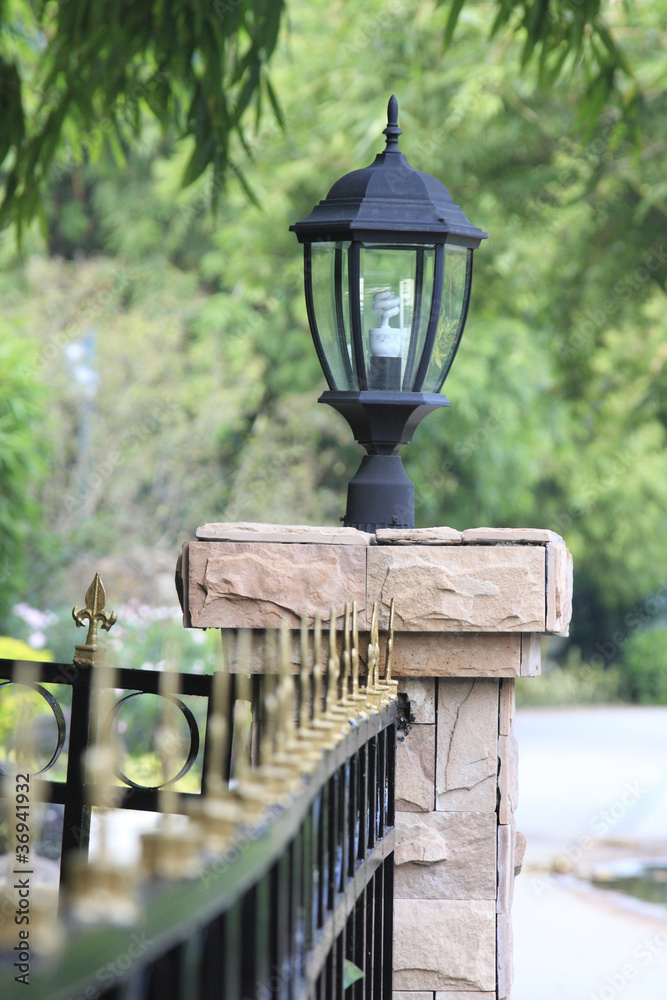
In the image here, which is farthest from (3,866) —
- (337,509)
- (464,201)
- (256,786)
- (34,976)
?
(337,509)

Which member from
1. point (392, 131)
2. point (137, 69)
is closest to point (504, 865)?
point (392, 131)

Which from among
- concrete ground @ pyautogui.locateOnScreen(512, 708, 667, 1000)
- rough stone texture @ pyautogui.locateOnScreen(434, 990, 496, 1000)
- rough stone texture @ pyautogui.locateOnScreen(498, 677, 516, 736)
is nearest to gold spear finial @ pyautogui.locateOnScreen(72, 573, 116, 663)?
rough stone texture @ pyautogui.locateOnScreen(498, 677, 516, 736)

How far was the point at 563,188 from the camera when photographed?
331 inches

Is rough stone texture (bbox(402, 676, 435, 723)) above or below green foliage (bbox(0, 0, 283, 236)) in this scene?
below

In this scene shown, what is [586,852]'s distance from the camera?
6781 millimetres

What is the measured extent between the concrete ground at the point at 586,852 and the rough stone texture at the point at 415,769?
Result: 2.65 m

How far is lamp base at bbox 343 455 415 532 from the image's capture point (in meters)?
2.50

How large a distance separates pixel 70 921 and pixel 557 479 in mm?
13065

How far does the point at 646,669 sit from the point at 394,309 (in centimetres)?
1222

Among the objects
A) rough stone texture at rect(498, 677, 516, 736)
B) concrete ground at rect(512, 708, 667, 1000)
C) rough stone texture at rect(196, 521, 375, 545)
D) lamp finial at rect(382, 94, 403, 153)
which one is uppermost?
lamp finial at rect(382, 94, 403, 153)

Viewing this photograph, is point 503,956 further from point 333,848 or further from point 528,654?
A: point 333,848

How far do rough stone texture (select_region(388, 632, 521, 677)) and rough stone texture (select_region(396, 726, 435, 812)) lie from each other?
0.14m

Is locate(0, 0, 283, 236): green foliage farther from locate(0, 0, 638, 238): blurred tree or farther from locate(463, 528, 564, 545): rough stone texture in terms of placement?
locate(463, 528, 564, 545): rough stone texture

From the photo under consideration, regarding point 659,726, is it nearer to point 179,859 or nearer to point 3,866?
point 3,866
